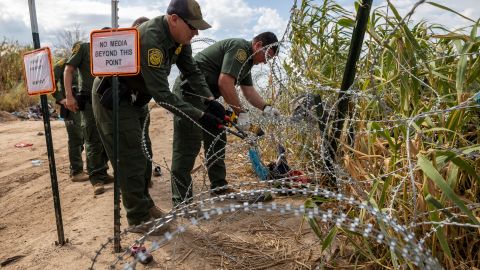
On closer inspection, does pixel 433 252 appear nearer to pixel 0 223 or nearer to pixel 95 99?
pixel 95 99

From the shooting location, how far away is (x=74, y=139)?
14.2 ft

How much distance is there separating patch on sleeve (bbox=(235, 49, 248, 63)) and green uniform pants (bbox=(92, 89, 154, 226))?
901 millimetres

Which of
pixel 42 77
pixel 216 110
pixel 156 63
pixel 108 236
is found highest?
pixel 156 63

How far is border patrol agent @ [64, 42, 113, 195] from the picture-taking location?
378 centimetres

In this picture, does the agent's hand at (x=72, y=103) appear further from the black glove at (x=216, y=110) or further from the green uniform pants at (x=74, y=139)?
the black glove at (x=216, y=110)

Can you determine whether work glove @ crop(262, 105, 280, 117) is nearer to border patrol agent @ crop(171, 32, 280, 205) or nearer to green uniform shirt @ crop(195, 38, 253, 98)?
border patrol agent @ crop(171, 32, 280, 205)

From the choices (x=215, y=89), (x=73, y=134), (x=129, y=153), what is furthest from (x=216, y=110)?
(x=73, y=134)

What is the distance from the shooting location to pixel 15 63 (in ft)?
42.3

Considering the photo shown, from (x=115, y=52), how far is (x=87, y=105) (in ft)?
6.35

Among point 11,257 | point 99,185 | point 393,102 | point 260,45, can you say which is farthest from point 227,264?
point 99,185

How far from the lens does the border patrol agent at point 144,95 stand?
2.45 metres

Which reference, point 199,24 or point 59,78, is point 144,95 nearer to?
point 199,24

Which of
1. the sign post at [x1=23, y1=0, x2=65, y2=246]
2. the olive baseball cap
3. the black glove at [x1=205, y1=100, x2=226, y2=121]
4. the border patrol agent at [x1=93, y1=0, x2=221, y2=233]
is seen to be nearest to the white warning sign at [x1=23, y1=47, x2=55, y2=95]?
the sign post at [x1=23, y1=0, x2=65, y2=246]

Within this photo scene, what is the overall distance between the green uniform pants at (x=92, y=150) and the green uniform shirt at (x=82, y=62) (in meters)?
0.18
